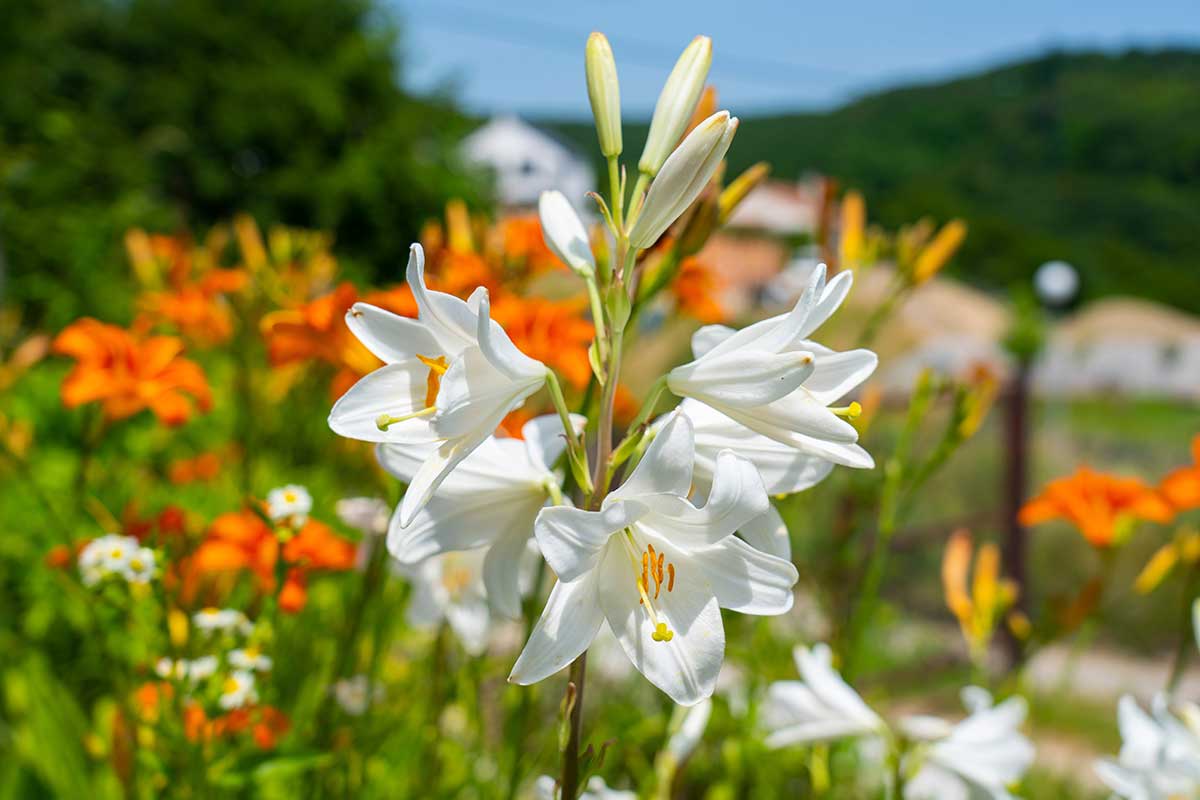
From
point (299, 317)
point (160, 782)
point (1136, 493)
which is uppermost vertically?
point (299, 317)

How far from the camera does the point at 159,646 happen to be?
1.33 metres

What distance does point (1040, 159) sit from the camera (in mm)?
52438

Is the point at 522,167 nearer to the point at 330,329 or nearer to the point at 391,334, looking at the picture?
the point at 330,329

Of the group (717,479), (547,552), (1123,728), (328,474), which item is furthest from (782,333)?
(328,474)

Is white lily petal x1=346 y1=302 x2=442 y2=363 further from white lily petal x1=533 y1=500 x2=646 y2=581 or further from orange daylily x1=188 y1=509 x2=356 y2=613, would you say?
orange daylily x1=188 y1=509 x2=356 y2=613

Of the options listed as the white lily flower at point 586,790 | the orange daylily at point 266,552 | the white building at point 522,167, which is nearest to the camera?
the white lily flower at point 586,790

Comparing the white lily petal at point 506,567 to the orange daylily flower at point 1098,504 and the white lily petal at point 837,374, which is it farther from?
the orange daylily flower at point 1098,504

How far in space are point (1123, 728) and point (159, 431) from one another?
3.08 m

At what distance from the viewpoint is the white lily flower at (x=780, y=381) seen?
2.15ft

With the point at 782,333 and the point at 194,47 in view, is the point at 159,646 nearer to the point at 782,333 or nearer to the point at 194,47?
→ the point at 782,333

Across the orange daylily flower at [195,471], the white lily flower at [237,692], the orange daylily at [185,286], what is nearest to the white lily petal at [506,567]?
the white lily flower at [237,692]

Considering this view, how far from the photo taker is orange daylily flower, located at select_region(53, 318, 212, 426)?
1.35 m

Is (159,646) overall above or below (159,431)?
above

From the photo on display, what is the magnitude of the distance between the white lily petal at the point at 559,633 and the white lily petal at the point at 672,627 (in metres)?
0.02
